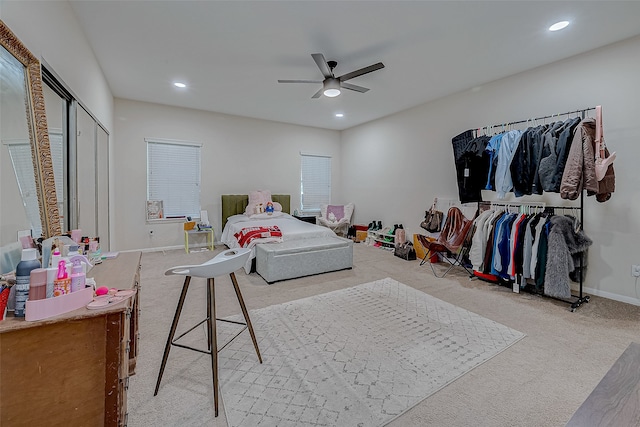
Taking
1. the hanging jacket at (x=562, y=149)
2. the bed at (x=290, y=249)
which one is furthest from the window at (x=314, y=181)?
the hanging jacket at (x=562, y=149)

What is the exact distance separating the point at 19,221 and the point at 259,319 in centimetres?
181

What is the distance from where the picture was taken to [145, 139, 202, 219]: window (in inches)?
209

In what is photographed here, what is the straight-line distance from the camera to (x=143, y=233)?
5277mm

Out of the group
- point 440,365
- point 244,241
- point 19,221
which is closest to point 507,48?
point 440,365

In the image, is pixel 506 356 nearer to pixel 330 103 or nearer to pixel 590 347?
pixel 590 347

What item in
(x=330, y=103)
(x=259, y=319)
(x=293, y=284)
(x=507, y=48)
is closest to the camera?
(x=259, y=319)

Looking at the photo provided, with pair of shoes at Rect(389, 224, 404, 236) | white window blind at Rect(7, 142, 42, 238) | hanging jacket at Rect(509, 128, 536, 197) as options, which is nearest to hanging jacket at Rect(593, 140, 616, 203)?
hanging jacket at Rect(509, 128, 536, 197)

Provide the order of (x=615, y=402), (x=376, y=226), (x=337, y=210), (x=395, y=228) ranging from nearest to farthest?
(x=615, y=402)
(x=395, y=228)
(x=376, y=226)
(x=337, y=210)

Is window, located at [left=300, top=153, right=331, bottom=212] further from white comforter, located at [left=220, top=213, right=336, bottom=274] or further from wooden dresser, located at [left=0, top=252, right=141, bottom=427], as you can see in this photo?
wooden dresser, located at [left=0, top=252, right=141, bottom=427]

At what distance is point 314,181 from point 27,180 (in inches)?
230

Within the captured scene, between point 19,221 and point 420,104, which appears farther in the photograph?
point 420,104

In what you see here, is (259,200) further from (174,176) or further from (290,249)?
(290,249)

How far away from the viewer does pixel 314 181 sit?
7117 millimetres

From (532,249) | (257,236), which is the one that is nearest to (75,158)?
(257,236)
